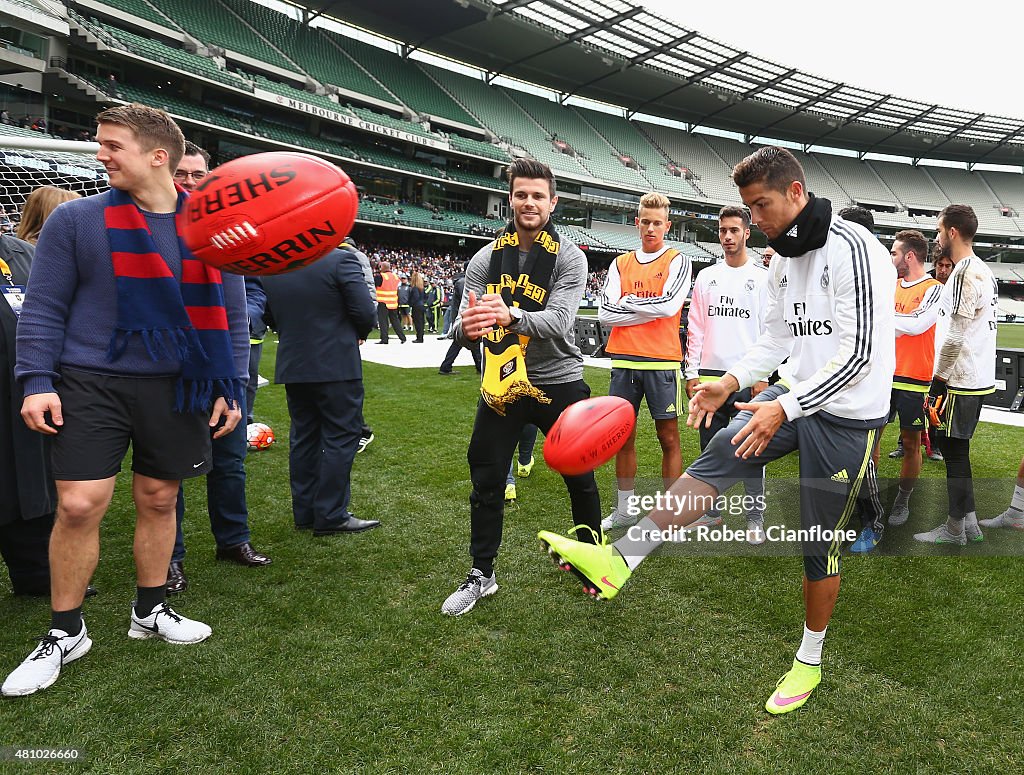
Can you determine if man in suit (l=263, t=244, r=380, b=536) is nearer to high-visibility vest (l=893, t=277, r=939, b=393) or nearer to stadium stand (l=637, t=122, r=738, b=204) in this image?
high-visibility vest (l=893, t=277, r=939, b=393)

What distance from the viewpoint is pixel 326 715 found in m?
2.22

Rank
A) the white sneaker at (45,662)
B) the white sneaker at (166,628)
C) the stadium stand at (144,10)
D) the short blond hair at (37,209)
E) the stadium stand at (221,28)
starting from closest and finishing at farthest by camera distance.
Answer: the white sneaker at (45,662)
the white sneaker at (166,628)
the short blond hair at (37,209)
the stadium stand at (144,10)
the stadium stand at (221,28)

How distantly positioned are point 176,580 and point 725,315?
3.68 metres

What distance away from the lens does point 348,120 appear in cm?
3281

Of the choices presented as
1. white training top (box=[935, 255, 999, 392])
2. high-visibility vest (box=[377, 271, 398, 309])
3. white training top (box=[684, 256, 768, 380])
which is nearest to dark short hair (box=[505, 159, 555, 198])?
white training top (box=[684, 256, 768, 380])

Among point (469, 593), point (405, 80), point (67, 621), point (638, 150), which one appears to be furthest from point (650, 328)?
point (638, 150)

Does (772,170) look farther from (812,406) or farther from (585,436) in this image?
(585,436)

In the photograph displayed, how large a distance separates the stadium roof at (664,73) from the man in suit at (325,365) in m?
32.9

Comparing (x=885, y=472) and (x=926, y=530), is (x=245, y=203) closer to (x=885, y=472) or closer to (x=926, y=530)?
(x=926, y=530)

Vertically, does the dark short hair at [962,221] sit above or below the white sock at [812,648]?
above

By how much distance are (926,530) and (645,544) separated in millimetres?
2921

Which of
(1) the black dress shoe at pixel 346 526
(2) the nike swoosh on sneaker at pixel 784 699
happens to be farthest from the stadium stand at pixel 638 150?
(2) the nike swoosh on sneaker at pixel 784 699

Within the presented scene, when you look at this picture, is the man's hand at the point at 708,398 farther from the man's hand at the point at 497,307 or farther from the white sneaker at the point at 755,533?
the white sneaker at the point at 755,533

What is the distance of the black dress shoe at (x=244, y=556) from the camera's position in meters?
3.48
